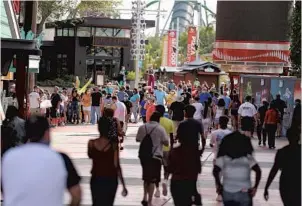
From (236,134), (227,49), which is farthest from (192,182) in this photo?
(227,49)

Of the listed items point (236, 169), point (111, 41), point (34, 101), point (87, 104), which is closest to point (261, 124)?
point (34, 101)

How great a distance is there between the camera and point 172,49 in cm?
8412

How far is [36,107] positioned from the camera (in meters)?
29.0

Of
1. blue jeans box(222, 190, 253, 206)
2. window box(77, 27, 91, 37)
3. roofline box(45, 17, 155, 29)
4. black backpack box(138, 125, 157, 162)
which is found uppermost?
roofline box(45, 17, 155, 29)

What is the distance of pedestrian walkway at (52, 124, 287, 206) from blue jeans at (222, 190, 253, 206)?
4515 millimetres

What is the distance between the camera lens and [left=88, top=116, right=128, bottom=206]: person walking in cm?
991

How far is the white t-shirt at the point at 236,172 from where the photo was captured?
8.84 m

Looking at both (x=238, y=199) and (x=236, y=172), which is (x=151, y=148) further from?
(x=238, y=199)

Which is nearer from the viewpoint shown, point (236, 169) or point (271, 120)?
point (236, 169)

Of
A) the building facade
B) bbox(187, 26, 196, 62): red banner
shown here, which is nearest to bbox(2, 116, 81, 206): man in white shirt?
the building facade

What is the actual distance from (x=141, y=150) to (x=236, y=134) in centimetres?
340

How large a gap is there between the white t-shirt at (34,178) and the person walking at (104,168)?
3633mm

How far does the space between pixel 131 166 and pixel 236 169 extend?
33.3ft

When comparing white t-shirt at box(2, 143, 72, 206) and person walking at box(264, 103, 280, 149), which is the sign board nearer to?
person walking at box(264, 103, 280, 149)
